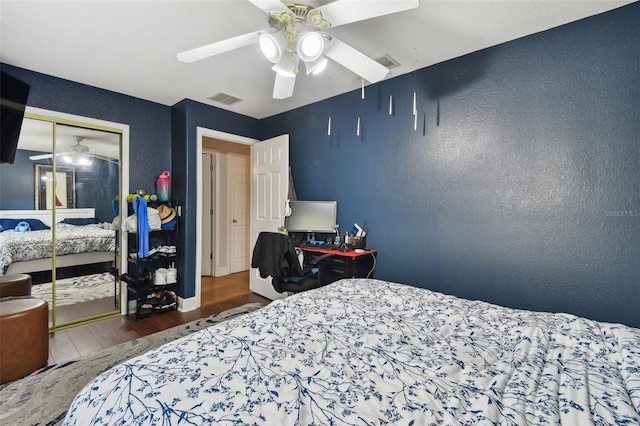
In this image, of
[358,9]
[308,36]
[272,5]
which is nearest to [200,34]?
[272,5]

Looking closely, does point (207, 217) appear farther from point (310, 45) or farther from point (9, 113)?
point (310, 45)

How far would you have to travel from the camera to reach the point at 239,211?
Result: 17.7 ft

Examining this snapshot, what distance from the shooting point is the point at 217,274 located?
5070 millimetres

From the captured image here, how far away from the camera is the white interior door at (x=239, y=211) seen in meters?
5.28

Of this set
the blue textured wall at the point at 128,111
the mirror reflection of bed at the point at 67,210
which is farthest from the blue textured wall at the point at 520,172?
the mirror reflection of bed at the point at 67,210

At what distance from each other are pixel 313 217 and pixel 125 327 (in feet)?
7.51

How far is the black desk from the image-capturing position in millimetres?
2826

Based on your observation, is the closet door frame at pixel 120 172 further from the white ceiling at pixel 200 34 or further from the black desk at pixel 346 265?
the black desk at pixel 346 265

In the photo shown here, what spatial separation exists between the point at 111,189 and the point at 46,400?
83.7 inches

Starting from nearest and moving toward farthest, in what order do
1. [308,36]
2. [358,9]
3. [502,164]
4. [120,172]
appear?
1. [358,9]
2. [308,36]
3. [502,164]
4. [120,172]

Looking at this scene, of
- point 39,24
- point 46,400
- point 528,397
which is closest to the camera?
point 528,397

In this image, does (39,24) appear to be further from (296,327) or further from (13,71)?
(296,327)

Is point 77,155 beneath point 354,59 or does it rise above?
beneath

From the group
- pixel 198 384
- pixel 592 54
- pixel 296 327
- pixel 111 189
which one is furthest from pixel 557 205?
pixel 111 189
